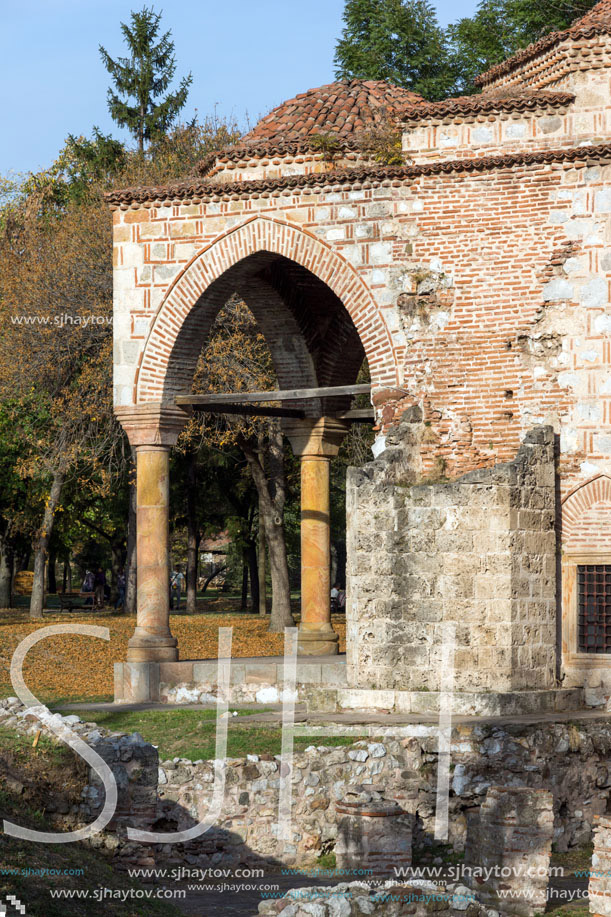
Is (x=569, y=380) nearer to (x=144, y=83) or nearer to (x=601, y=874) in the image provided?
(x=601, y=874)

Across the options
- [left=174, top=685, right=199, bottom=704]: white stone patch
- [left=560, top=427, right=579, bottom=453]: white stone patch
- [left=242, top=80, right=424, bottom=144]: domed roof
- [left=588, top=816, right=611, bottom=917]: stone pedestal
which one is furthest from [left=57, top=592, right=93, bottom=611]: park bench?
[left=588, top=816, right=611, bottom=917]: stone pedestal

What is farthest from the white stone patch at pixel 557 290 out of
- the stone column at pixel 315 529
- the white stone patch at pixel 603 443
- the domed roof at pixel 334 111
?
the stone column at pixel 315 529

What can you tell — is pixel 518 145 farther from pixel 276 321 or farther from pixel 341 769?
pixel 341 769

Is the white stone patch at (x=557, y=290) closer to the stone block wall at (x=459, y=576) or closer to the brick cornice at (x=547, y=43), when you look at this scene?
the stone block wall at (x=459, y=576)

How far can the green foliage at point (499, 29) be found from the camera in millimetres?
29500

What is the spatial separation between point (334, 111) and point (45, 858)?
34.6ft

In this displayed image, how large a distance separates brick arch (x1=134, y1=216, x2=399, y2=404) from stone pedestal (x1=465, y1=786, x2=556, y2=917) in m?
5.41

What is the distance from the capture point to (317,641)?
1741 cm

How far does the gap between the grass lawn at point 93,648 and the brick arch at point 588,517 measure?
6.41 m

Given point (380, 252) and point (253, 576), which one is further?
point (253, 576)

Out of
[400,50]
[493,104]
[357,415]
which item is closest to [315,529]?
[357,415]

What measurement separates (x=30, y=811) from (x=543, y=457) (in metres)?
6.23

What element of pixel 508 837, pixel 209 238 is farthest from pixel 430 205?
pixel 508 837

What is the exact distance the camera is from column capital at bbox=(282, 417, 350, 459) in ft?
58.5
